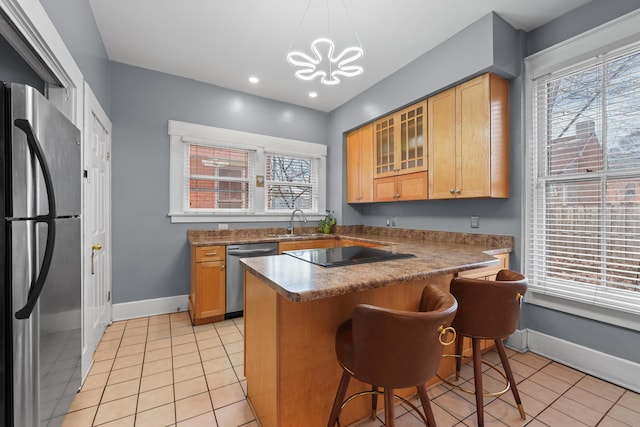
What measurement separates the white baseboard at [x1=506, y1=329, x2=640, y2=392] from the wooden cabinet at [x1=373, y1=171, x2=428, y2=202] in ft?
5.29

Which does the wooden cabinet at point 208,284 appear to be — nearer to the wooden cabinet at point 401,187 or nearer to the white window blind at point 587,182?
the wooden cabinet at point 401,187

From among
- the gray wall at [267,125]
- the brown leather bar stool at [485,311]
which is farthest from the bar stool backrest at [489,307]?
the gray wall at [267,125]

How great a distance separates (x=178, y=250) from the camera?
3447mm

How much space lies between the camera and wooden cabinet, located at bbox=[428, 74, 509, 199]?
8.16 feet

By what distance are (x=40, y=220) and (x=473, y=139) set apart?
3.07 metres

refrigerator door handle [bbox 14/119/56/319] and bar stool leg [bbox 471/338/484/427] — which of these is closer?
→ refrigerator door handle [bbox 14/119/56/319]

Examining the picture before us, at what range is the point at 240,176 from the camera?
3916 millimetres

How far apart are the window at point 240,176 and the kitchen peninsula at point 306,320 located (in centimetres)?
229

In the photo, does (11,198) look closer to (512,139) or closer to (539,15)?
(512,139)

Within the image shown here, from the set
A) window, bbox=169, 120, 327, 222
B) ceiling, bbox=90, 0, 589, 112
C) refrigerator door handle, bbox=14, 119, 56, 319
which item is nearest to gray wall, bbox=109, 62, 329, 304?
window, bbox=169, 120, 327, 222

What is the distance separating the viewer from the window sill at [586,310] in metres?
1.99

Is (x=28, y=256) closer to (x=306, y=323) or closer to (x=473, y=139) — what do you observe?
(x=306, y=323)

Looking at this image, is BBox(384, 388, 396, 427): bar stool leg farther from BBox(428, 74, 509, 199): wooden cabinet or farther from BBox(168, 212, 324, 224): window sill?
BBox(168, 212, 324, 224): window sill

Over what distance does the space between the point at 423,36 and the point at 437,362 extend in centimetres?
282
